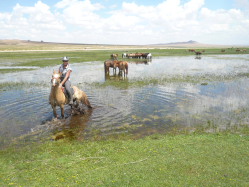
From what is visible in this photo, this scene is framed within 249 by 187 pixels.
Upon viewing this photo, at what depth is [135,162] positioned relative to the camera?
6395 mm

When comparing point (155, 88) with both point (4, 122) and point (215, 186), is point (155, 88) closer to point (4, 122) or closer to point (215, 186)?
point (4, 122)

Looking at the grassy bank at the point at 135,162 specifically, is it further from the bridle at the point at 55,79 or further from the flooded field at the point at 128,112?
the bridle at the point at 55,79

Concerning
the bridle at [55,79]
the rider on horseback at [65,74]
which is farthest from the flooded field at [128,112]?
the bridle at [55,79]

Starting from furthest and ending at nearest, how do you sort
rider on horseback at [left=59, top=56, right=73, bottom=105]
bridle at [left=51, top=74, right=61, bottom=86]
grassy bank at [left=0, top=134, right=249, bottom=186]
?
rider on horseback at [left=59, top=56, right=73, bottom=105] < bridle at [left=51, top=74, right=61, bottom=86] < grassy bank at [left=0, top=134, right=249, bottom=186]

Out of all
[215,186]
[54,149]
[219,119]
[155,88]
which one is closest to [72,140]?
[54,149]

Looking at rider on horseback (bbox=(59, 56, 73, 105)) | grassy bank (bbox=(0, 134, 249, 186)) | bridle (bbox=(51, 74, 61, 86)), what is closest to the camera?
grassy bank (bbox=(0, 134, 249, 186))

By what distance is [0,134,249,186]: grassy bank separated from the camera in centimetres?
546

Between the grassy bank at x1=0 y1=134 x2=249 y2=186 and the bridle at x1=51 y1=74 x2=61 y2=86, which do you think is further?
the bridle at x1=51 y1=74 x2=61 y2=86

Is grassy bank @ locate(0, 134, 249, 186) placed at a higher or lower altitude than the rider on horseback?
A: lower

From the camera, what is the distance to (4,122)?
402 inches

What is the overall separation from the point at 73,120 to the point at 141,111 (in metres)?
3.76

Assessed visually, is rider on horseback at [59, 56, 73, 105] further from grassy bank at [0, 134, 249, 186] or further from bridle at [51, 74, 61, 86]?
grassy bank at [0, 134, 249, 186]

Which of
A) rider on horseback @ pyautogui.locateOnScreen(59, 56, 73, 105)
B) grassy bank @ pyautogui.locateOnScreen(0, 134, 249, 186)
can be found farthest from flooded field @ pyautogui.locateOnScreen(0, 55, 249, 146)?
rider on horseback @ pyautogui.locateOnScreen(59, 56, 73, 105)

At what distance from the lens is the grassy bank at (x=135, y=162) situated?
5461 mm
